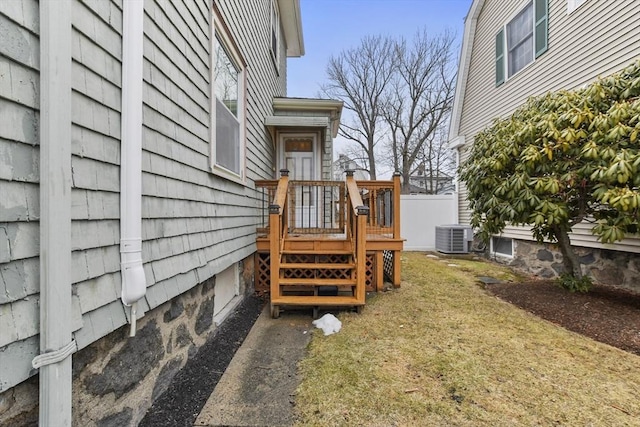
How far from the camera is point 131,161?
1.79 m

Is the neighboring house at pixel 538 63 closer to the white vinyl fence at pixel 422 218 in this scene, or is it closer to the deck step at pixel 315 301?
the white vinyl fence at pixel 422 218

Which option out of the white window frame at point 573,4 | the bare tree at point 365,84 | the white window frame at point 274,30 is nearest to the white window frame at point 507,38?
the white window frame at point 573,4

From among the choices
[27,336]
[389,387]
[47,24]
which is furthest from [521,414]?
[47,24]

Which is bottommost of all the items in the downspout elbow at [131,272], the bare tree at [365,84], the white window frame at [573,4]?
the downspout elbow at [131,272]

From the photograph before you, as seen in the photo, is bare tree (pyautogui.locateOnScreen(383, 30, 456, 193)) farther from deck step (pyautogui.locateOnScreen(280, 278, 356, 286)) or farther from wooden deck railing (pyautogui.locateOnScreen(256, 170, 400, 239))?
deck step (pyautogui.locateOnScreen(280, 278, 356, 286))

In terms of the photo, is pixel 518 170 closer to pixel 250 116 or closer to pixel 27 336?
pixel 250 116

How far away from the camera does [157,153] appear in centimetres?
213

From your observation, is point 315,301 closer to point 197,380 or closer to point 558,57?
A: point 197,380

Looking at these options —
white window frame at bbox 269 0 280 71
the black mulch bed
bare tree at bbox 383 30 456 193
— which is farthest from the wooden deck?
bare tree at bbox 383 30 456 193

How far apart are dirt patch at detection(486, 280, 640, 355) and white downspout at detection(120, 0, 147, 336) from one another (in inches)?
171

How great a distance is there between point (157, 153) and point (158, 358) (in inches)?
57.0

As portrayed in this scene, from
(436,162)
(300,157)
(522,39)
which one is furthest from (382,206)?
(436,162)

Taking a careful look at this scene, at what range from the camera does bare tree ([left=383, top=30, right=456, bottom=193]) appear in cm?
1891

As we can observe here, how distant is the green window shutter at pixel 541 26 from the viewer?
646cm
